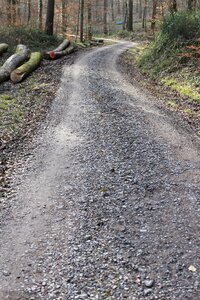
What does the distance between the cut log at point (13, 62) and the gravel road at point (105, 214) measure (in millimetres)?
6464

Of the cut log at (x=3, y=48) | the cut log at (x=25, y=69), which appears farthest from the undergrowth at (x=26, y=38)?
the cut log at (x=25, y=69)

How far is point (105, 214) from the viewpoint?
625 centimetres

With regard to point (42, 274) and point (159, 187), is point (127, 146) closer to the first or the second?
point (159, 187)

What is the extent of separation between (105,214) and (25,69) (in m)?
13.0

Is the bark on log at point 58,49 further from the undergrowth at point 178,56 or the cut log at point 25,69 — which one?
the undergrowth at point 178,56

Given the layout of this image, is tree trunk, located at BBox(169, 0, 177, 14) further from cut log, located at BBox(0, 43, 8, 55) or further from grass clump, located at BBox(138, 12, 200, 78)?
cut log, located at BBox(0, 43, 8, 55)

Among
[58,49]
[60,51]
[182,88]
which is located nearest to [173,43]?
[182,88]

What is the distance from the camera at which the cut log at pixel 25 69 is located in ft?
53.9

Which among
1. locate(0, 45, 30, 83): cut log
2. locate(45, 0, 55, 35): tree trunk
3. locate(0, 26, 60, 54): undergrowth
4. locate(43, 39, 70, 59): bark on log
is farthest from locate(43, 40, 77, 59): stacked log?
locate(0, 45, 30, 83): cut log

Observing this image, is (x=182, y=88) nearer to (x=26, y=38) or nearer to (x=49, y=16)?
(x=26, y=38)

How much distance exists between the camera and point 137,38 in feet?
136

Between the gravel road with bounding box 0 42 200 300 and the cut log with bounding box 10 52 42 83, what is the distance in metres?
6.07

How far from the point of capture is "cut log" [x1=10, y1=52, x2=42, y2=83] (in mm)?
16422

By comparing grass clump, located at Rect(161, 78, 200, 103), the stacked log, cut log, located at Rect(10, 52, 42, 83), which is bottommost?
grass clump, located at Rect(161, 78, 200, 103)
